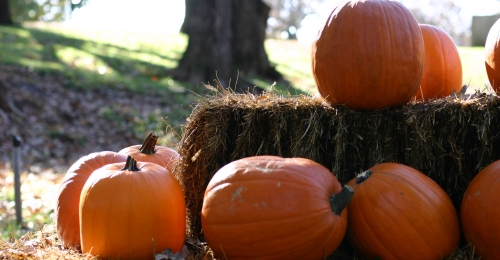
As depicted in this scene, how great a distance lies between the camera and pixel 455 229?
9.26 feet

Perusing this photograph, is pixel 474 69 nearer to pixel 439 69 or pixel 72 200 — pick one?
pixel 439 69

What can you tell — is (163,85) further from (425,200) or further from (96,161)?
(425,200)

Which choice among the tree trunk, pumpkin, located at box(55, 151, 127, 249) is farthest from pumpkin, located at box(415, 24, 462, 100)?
the tree trunk

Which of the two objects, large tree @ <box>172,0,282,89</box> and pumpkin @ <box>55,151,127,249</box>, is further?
large tree @ <box>172,0,282,89</box>

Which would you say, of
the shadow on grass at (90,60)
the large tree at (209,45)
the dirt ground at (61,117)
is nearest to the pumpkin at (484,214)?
the dirt ground at (61,117)

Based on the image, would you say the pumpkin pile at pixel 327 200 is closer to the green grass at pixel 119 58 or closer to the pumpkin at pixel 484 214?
the pumpkin at pixel 484 214

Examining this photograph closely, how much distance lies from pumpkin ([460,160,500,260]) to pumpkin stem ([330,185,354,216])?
30.3 inches

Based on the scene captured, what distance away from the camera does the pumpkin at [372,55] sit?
3.12 m

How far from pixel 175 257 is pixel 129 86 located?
901cm

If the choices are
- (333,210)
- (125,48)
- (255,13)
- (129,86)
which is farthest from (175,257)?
(125,48)

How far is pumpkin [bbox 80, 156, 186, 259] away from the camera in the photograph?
9.36 feet

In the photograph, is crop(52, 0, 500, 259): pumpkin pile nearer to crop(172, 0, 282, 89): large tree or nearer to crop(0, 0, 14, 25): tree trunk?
crop(172, 0, 282, 89): large tree

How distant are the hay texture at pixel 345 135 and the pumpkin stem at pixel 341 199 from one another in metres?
0.60

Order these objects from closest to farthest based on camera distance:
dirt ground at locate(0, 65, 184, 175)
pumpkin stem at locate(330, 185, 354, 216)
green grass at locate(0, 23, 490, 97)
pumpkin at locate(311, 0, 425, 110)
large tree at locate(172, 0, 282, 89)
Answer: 1. pumpkin stem at locate(330, 185, 354, 216)
2. pumpkin at locate(311, 0, 425, 110)
3. dirt ground at locate(0, 65, 184, 175)
4. large tree at locate(172, 0, 282, 89)
5. green grass at locate(0, 23, 490, 97)
